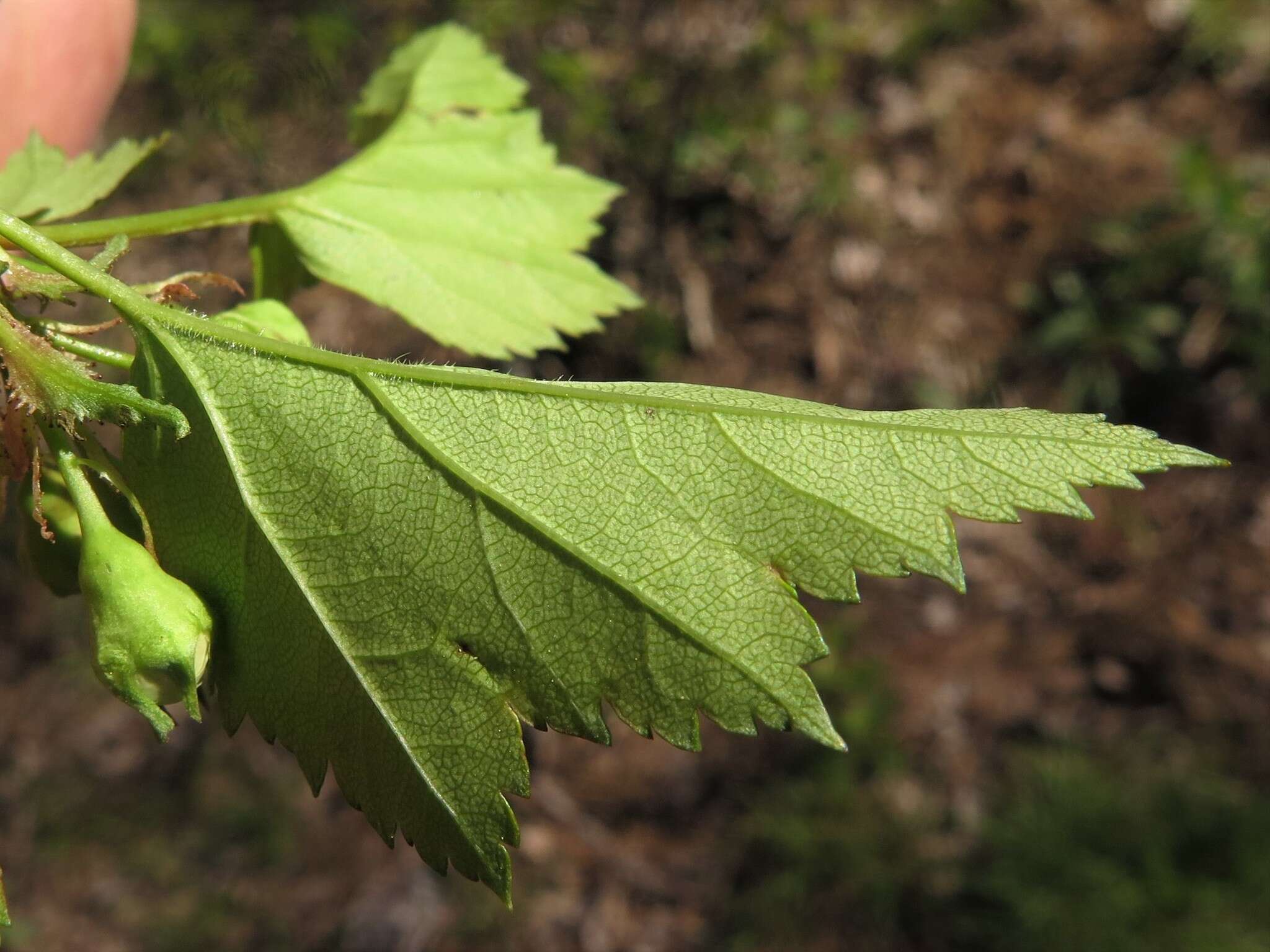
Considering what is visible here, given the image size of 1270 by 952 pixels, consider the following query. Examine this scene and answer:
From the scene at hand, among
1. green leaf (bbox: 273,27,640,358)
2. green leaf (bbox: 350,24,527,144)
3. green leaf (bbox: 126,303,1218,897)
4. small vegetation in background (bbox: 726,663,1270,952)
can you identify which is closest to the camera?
green leaf (bbox: 126,303,1218,897)

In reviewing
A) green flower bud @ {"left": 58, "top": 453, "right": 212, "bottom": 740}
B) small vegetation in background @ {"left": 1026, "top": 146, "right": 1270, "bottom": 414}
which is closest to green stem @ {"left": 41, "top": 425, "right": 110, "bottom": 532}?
green flower bud @ {"left": 58, "top": 453, "right": 212, "bottom": 740}

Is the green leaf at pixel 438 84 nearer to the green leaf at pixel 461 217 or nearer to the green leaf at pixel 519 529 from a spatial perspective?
the green leaf at pixel 461 217

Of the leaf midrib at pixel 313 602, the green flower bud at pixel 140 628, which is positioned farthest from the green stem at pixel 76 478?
the leaf midrib at pixel 313 602

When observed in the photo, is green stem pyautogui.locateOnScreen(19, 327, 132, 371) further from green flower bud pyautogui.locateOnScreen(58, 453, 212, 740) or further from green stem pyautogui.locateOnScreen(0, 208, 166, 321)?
green flower bud pyautogui.locateOnScreen(58, 453, 212, 740)

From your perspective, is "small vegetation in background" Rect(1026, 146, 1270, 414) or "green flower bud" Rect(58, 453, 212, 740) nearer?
"green flower bud" Rect(58, 453, 212, 740)

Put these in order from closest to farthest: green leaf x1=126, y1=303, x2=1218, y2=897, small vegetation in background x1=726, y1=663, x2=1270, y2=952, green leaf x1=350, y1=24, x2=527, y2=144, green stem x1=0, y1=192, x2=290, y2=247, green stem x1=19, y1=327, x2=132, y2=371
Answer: green leaf x1=126, y1=303, x2=1218, y2=897, green stem x1=19, y1=327, x2=132, y2=371, green stem x1=0, y1=192, x2=290, y2=247, green leaf x1=350, y1=24, x2=527, y2=144, small vegetation in background x1=726, y1=663, x2=1270, y2=952

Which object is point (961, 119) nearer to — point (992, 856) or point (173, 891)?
point (992, 856)

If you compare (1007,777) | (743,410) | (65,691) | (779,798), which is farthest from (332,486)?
(65,691)
